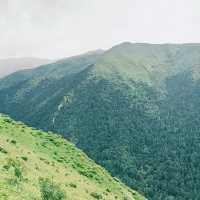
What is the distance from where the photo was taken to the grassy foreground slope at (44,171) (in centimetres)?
3048

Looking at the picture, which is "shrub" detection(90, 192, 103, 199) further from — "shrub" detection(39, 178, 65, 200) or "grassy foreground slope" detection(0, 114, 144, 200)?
"shrub" detection(39, 178, 65, 200)

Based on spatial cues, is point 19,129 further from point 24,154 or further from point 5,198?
point 5,198

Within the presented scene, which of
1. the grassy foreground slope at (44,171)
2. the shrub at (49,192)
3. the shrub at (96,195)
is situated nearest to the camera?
the shrub at (49,192)

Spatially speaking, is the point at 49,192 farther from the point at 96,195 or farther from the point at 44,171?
the point at 96,195

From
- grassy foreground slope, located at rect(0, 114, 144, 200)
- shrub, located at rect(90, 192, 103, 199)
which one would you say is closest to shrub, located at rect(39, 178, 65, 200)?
grassy foreground slope, located at rect(0, 114, 144, 200)

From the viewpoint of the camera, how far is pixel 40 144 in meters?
56.9

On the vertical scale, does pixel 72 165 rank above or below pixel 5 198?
below

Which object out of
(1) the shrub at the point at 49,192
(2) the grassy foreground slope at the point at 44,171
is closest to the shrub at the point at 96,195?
(2) the grassy foreground slope at the point at 44,171

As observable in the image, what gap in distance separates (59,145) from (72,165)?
8.96 metres

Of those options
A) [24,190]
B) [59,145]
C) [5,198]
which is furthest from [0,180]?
[59,145]

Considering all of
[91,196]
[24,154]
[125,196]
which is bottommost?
[125,196]

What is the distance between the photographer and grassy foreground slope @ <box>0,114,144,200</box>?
100ft

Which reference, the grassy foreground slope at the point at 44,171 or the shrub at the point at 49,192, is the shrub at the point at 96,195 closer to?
the grassy foreground slope at the point at 44,171

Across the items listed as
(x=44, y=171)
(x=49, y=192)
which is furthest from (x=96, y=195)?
(x=49, y=192)
